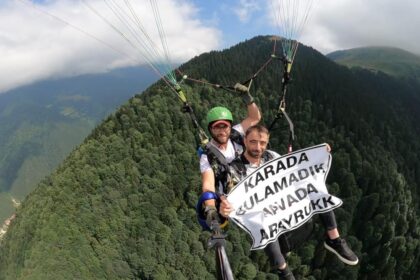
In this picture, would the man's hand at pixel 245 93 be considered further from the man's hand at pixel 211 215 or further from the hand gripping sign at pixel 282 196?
the man's hand at pixel 211 215

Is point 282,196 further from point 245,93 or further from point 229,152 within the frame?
point 245,93

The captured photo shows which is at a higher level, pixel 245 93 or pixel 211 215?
pixel 245 93

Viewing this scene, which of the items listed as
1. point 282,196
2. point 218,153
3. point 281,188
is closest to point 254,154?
point 218,153

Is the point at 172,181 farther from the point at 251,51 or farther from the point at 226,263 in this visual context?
the point at 226,263

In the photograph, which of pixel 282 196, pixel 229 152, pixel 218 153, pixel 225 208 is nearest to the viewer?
pixel 225 208

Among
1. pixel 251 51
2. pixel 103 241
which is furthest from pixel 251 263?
pixel 251 51

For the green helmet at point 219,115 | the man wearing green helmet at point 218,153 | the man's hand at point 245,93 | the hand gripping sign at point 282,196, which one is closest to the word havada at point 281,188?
the hand gripping sign at point 282,196

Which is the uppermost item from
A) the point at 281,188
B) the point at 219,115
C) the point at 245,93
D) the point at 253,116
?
the point at 245,93
